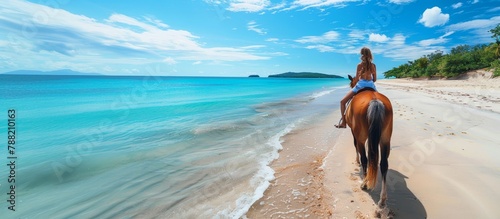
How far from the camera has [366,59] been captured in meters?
4.86

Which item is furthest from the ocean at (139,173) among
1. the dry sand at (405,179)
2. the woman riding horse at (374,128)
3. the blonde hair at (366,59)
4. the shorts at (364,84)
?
the blonde hair at (366,59)

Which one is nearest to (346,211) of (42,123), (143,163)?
(143,163)

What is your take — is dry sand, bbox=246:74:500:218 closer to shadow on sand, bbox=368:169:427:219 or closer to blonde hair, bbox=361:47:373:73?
shadow on sand, bbox=368:169:427:219

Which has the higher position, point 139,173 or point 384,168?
point 384,168

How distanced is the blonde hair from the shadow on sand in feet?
7.67

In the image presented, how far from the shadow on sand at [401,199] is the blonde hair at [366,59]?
2.34m

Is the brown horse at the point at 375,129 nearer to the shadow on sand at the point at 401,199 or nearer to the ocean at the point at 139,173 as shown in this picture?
the shadow on sand at the point at 401,199

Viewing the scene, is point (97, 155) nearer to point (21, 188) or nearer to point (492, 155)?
point (21, 188)

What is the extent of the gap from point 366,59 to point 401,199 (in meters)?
2.81

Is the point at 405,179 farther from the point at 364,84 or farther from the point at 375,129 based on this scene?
the point at 364,84

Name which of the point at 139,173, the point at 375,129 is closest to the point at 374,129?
the point at 375,129

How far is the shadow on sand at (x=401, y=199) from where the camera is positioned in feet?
11.4

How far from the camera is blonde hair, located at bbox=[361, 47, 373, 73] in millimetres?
4797

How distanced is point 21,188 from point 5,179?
3.62 ft
